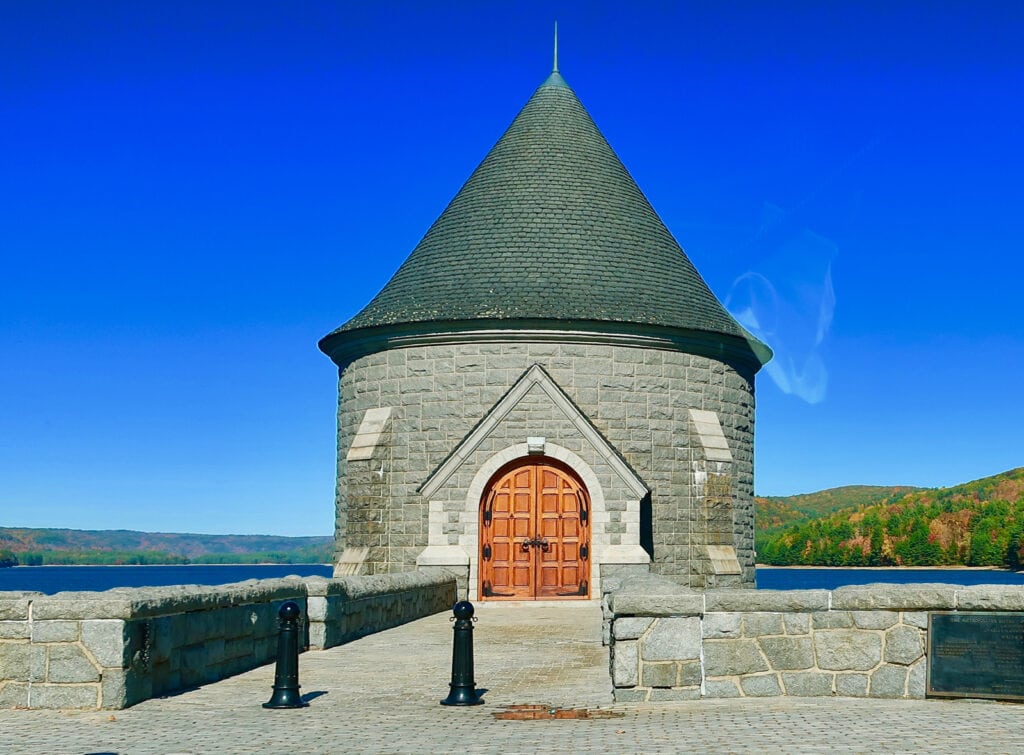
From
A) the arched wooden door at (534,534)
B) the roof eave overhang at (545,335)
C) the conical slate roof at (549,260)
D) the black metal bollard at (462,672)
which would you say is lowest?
the black metal bollard at (462,672)

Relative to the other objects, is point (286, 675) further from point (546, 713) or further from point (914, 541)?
point (914, 541)

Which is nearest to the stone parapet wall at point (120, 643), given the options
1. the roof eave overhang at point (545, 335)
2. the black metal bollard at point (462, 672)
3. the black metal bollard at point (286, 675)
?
the black metal bollard at point (286, 675)

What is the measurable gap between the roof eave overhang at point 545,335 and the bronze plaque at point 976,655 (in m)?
13.7

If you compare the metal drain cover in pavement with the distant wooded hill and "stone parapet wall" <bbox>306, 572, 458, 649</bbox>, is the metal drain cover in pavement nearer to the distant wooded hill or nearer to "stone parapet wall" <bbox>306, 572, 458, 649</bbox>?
"stone parapet wall" <bbox>306, 572, 458, 649</bbox>

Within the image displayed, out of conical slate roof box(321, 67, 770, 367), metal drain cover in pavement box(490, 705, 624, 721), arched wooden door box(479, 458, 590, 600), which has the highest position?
conical slate roof box(321, 67, 770, 367)

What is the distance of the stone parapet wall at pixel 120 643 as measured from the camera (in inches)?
385

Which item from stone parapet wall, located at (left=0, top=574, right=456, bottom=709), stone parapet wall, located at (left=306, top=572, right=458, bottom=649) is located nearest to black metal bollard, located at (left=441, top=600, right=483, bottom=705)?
stone parapet wall, located at (left=0, top=574, right=456, bottom=709)

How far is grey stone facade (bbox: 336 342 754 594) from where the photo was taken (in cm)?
2270

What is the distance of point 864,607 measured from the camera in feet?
34.1

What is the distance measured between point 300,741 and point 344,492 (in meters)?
17.1

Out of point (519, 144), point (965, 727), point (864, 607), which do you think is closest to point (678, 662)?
point (864, 607)

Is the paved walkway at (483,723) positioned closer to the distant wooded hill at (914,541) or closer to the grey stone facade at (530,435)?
the grey stone facade at (530,435)

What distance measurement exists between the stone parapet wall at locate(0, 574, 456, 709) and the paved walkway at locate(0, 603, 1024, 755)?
7.2 inches

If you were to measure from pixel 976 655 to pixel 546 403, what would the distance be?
13.1m
